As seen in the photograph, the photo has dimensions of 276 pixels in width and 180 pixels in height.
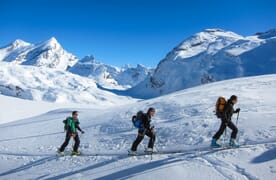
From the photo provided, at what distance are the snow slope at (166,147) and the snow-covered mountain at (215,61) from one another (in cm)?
11070

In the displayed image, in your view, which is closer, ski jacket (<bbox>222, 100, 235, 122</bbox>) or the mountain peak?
ski jacket (<bbox>222, 100, 235, 122</bbox>)

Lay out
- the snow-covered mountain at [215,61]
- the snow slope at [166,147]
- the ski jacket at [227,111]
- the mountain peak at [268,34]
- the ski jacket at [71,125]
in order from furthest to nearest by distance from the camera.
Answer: the mountain peak at [268,34]
the snow-covered mountain at [215,61]
the ski jacket at [71,125]
the ski jacket at [227,111]
the snow slope at [166,147]

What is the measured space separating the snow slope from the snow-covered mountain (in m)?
111

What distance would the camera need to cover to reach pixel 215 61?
15112 centimetres

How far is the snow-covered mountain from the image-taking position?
132125 mm

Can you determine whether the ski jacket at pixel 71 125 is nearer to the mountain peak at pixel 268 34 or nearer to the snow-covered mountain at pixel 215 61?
the snow-covered mountain at pixel 215 61

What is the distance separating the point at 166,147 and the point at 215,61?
142 metres

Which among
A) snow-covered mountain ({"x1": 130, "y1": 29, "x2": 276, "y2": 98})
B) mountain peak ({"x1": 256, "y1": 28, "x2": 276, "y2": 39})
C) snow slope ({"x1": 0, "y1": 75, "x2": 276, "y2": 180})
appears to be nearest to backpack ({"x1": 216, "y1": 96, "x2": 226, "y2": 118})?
snow slope ({"x1": 0, "y1": 75, "x2": 276, "y2": 180})

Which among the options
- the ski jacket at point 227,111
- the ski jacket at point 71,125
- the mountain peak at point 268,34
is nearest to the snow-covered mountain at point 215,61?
the mountain peak at point 268,34

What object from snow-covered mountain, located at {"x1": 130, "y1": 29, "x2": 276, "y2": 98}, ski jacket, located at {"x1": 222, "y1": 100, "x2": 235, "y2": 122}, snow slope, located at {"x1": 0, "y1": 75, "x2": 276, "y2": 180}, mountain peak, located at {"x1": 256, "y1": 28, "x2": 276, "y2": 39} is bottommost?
snow slope, located at {"x1": 0, "y1": 75, "x2": 276, "y2": 180}

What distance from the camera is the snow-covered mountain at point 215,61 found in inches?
5202

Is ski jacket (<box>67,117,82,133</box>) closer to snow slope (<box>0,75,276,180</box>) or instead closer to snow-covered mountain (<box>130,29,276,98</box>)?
snow slope (<box>0,75,276,180</box>)

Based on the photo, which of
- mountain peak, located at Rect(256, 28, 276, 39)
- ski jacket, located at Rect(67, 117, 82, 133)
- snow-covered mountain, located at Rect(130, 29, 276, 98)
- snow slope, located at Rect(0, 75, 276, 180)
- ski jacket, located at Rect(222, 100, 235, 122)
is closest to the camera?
snow slope, located at Rect(0, 75, 276, 180)

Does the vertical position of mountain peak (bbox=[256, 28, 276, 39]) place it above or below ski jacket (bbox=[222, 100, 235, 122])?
above
